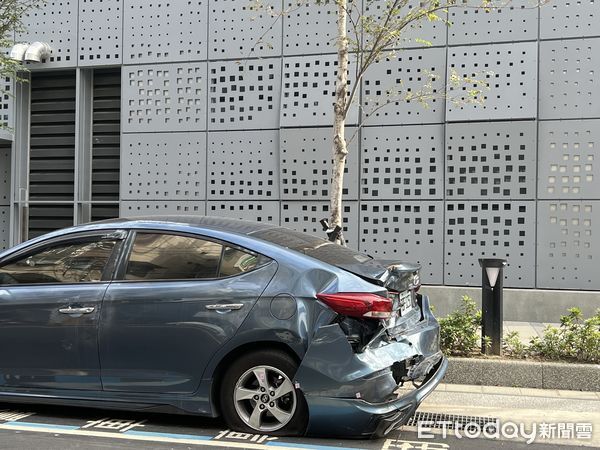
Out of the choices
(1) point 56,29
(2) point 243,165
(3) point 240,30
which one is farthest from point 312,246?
(1) point 56,29

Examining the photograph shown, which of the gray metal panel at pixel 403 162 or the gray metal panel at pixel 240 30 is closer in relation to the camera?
the gray metal panel at pixel 403 162

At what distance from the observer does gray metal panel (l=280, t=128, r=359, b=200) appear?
9.91m

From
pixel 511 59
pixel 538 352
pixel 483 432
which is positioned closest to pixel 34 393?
pixel 483 432

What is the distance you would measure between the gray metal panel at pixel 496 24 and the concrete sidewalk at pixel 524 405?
614 centimetres

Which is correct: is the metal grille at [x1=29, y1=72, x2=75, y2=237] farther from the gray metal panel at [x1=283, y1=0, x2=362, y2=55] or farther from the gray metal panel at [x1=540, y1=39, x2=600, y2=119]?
the gray metal panel at [x1=540, y1=39, x2=600, y2=119]

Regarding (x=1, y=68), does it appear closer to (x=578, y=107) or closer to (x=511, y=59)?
(x=511, y=59)

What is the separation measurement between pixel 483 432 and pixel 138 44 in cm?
933

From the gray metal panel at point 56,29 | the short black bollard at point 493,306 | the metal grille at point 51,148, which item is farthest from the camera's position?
the metal grille at point 51,148

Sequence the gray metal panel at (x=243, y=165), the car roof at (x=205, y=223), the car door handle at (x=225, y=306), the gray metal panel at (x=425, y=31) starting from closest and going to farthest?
the car door handle at (x=225, y=306)
the car roof at (x=205, y=223)
the gray metal panel at (x=425, y=31)
the gray metal panel at (x=243, y=165)

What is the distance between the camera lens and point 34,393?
4332mm

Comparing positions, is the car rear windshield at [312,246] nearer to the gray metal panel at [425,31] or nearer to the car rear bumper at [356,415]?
the car rear bumper at [356,415]

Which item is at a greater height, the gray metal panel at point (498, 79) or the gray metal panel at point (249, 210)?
the gray metal panel at point (498, 79)
